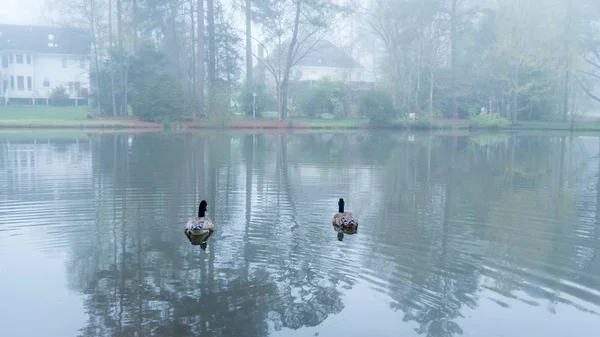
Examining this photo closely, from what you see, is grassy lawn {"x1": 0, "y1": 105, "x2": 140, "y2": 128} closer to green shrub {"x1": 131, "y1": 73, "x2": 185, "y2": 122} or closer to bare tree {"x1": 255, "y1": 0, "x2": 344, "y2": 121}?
green shrub {"x1": 131, "y1": 73, "x2": 185, "y2": 122}

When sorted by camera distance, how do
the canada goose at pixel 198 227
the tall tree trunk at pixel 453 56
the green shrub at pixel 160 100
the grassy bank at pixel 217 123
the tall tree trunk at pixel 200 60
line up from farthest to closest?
1. the tall tree trunk at pixel 453 56
2. the tall tree trunk at pixel 200 60
3. the green shrub at pixel 160 100
4. the grassy bank at pixel 217 123
5. the canada goose at pixel 198 227

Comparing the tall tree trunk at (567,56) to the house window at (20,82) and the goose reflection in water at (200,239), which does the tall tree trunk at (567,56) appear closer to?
the goose reflection in water at (200,239)

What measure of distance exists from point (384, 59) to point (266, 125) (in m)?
20.3

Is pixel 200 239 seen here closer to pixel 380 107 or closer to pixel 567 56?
pixel 380 107

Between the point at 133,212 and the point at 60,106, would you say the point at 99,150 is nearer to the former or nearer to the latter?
the point at 133,212

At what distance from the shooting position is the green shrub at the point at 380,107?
49156 mm

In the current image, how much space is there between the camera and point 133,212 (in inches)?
477

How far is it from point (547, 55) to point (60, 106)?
46914 millimetres

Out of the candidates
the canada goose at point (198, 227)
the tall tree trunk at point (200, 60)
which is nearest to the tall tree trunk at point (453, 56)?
the tall tree trunk at point (200, 60)

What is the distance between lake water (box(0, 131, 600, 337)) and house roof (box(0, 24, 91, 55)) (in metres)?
48.8

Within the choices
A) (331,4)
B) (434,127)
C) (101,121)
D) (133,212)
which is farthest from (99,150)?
(434,127)

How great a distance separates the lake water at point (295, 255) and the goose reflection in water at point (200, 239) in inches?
4.7

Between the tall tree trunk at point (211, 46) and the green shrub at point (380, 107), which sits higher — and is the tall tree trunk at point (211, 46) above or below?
above

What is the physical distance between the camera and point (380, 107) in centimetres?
4897
